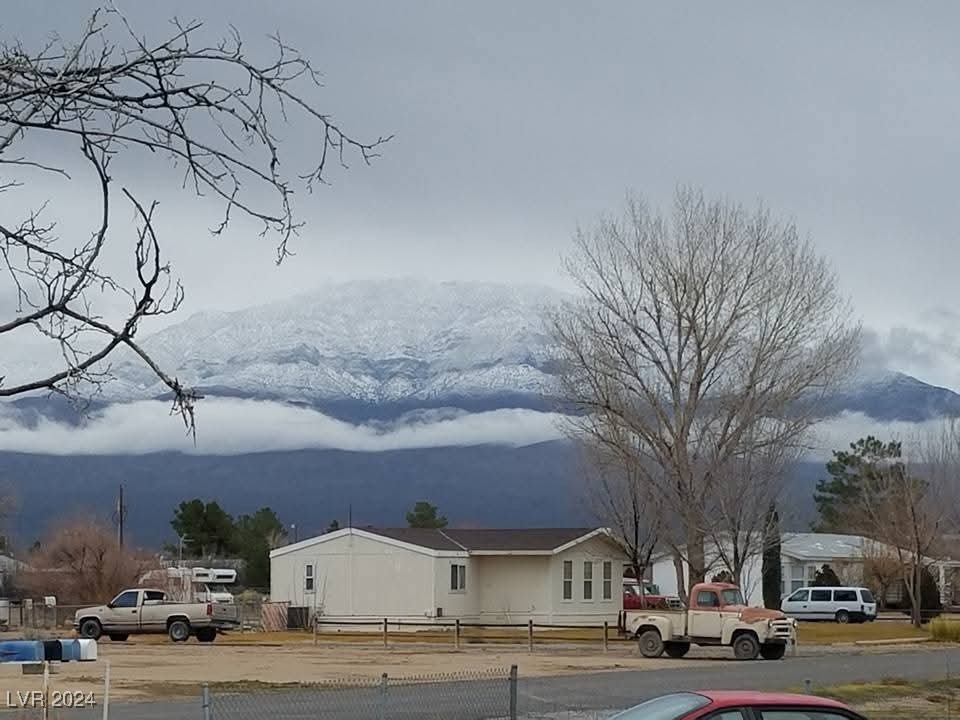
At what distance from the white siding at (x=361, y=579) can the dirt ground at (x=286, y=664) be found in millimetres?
10494

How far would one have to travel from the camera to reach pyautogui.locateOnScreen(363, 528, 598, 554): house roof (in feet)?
203

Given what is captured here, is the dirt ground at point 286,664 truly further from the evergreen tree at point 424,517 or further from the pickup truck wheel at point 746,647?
the evergreen tree at point 424,517

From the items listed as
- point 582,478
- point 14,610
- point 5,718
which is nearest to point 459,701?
point 5,718

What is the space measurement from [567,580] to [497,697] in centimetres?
3431

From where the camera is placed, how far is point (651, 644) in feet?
145

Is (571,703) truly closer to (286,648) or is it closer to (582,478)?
(286,648)

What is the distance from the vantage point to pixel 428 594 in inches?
2391

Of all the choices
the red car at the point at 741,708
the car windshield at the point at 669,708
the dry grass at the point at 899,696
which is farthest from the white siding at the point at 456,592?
the red car at the point at 741,708

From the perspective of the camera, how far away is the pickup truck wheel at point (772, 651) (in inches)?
1702

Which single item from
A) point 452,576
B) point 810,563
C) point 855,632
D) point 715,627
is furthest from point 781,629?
point 810,563

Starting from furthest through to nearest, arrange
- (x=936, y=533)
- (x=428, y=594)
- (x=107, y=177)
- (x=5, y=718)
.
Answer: (x=936, y=533)
(x=428, y=594)
(x=5, y=718)
(x=107, y=177)

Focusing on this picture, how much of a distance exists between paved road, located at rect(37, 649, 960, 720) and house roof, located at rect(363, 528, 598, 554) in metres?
23.8

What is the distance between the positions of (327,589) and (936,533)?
26.5 metres

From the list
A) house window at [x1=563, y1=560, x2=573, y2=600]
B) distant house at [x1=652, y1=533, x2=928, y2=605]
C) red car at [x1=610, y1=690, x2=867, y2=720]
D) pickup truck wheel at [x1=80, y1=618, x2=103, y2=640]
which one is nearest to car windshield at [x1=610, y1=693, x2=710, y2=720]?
red car at [x1=610, y1=690, x2=867, y2=720]
